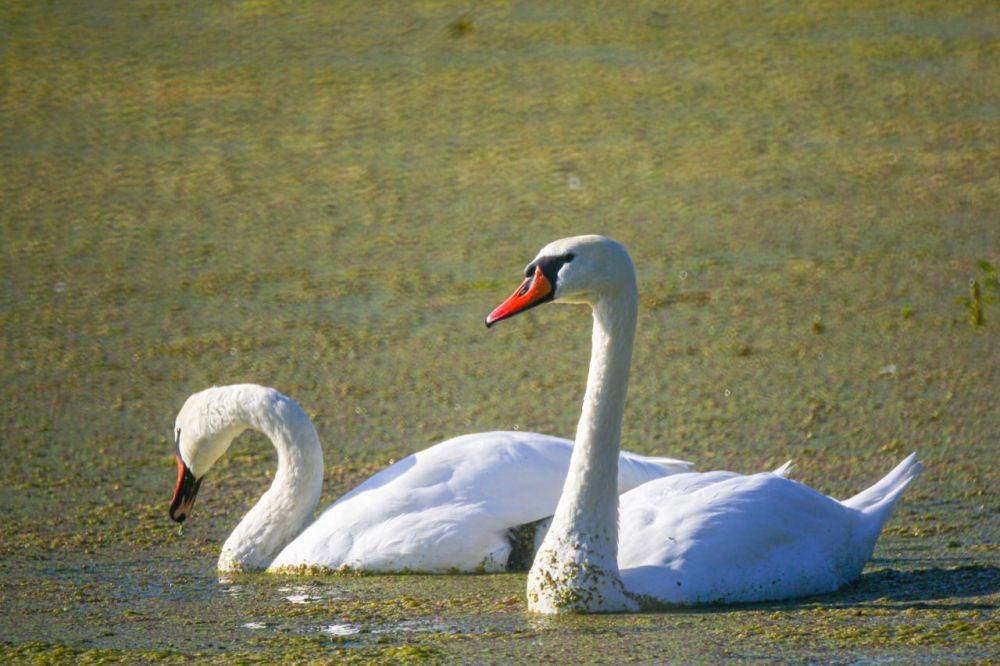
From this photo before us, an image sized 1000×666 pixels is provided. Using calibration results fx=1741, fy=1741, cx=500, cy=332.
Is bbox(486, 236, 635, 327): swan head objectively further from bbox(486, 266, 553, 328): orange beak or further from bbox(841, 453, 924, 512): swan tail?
bbox(841, 453, 924, 512): swan tail

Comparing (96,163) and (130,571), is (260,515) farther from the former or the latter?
(96,163)

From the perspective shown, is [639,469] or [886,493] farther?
[639,469]

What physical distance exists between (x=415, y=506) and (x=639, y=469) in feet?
2.34

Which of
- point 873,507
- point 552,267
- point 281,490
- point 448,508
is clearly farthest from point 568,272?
point 281,490

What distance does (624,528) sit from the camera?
4742 millimetres

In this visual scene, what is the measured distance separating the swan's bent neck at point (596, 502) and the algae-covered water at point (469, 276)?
0.09m

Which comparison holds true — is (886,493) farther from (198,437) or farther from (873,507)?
(198,437)

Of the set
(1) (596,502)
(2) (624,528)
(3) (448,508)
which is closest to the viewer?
(1) (596,502)

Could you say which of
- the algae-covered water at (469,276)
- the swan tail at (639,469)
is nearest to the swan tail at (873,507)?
the algae-covered water at (469,276)

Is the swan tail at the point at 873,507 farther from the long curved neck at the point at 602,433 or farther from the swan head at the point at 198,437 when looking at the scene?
the swan head at the point at 198,437

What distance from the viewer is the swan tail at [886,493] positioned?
504 cm

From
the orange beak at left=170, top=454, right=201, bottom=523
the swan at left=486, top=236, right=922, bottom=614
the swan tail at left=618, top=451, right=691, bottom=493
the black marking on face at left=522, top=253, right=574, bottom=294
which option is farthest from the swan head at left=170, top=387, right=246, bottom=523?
the black marking on face at left=522, top=253, right=574, bottom=294

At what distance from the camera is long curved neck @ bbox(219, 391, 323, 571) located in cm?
560

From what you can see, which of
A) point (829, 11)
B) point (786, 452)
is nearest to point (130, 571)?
point (786, 452)
